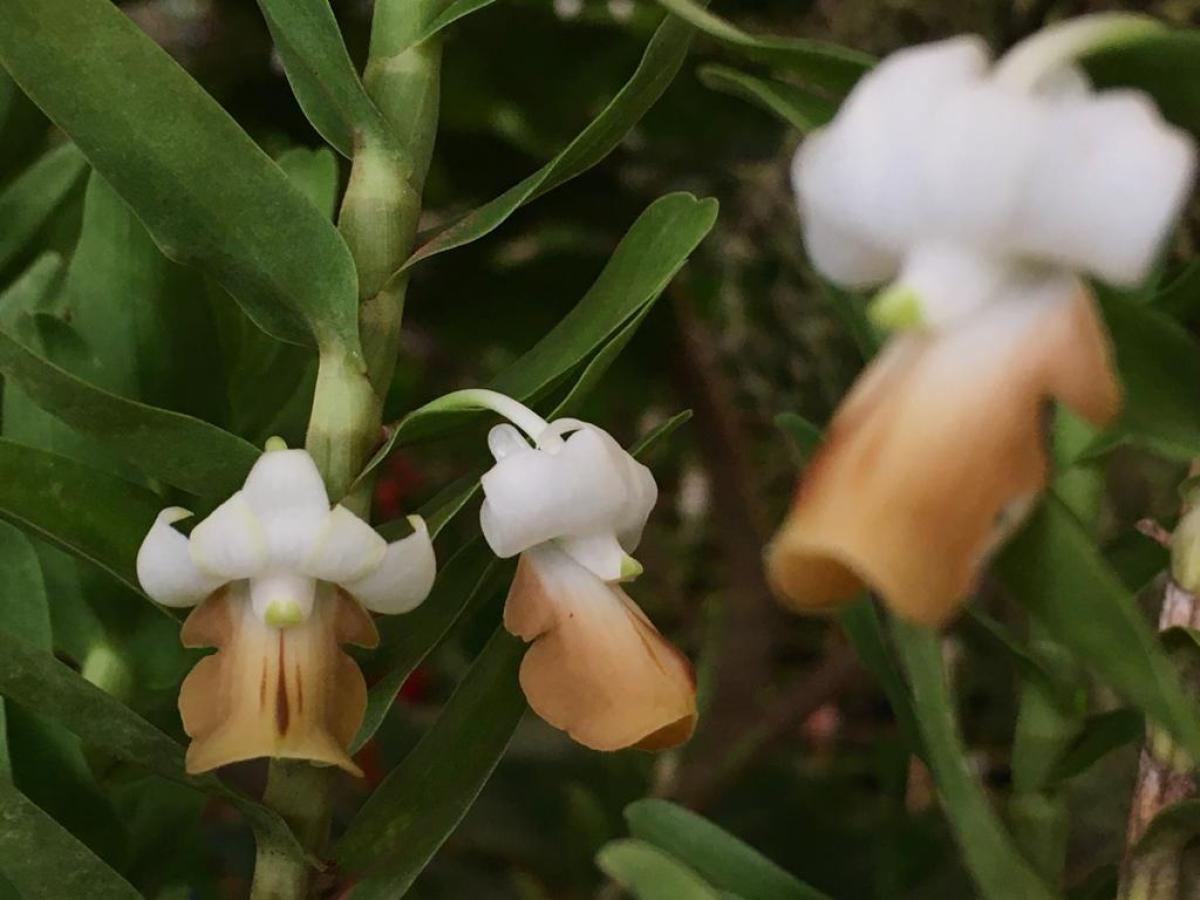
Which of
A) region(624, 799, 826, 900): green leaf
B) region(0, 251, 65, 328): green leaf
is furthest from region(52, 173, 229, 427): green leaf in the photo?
region(624, 799, 826, 900): green leaf

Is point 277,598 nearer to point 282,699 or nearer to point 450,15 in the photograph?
point 282,699

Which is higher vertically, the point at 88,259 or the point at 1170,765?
the point at 88,259

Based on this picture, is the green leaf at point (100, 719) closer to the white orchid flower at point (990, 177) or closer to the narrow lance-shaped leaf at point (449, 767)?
the narrow lance-shaped leaf at point (449, 767)

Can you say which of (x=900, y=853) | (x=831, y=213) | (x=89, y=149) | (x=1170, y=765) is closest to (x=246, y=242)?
(x=89, y=149)

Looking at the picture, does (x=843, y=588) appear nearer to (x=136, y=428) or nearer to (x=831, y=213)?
(x=831, y=213)

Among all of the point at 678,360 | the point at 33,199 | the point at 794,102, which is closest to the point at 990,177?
the point at 794,102

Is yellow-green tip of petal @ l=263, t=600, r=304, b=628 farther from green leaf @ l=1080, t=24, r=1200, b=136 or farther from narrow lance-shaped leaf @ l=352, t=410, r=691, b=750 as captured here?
green leaf @ l=1080, t=24, r=1200, b=136
